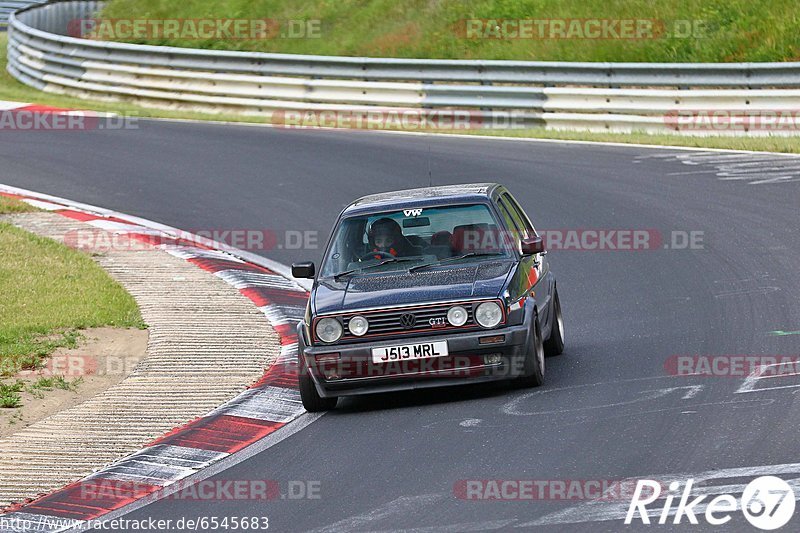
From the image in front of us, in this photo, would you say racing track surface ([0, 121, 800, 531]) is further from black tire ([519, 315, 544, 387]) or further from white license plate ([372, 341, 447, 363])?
white license plate ([372, 341, 447, 363])

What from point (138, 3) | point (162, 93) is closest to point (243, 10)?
point (138, 3)

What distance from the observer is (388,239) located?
10188mm

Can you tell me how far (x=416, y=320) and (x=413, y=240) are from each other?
3.84 ft

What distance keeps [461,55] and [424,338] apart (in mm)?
19610

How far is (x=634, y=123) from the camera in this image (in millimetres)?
22094

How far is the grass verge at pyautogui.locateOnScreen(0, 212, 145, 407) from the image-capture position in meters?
10.6

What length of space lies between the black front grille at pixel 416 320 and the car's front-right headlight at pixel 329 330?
6.4 inches

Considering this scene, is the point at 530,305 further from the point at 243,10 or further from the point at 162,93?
the point at 243,10

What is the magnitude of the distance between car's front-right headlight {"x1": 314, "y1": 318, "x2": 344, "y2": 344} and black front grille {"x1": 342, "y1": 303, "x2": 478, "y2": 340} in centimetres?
16

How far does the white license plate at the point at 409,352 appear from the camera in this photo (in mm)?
9078
